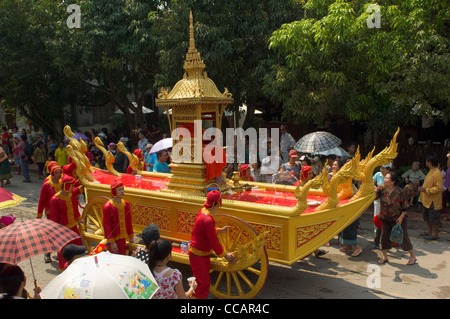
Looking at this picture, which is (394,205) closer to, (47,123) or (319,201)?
(319,201)

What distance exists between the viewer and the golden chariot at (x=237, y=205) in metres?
5.28

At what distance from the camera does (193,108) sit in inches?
254

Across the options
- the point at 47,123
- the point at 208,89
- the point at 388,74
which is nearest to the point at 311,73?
the point at 388,74

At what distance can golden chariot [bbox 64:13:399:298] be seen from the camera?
5281 mm

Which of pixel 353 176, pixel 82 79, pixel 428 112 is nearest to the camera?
pixel 353 176

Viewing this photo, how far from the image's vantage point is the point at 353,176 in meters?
5.38

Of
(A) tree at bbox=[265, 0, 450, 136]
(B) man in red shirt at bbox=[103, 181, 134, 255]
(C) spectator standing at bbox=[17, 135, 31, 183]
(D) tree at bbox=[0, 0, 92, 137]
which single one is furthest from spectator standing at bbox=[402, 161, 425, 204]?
(D) tree at bbox=[0, 0, 92, 137]

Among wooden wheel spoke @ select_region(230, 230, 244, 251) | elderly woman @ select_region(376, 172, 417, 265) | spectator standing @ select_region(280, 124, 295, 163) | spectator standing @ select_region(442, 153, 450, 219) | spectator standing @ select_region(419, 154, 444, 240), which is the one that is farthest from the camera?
spectator standing @ select_region(280, 124, 295, 163)

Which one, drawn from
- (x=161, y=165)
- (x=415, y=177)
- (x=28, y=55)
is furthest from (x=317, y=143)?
(x=28, y=55)

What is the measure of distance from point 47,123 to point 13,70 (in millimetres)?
3486

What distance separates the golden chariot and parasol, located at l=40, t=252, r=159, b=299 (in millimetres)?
2220

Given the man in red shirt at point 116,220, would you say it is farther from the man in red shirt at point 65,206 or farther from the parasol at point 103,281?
the parasol at point 103,281

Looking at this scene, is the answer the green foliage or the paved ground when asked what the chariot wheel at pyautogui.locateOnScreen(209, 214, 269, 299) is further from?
the green foliage

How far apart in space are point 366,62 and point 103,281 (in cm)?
834
